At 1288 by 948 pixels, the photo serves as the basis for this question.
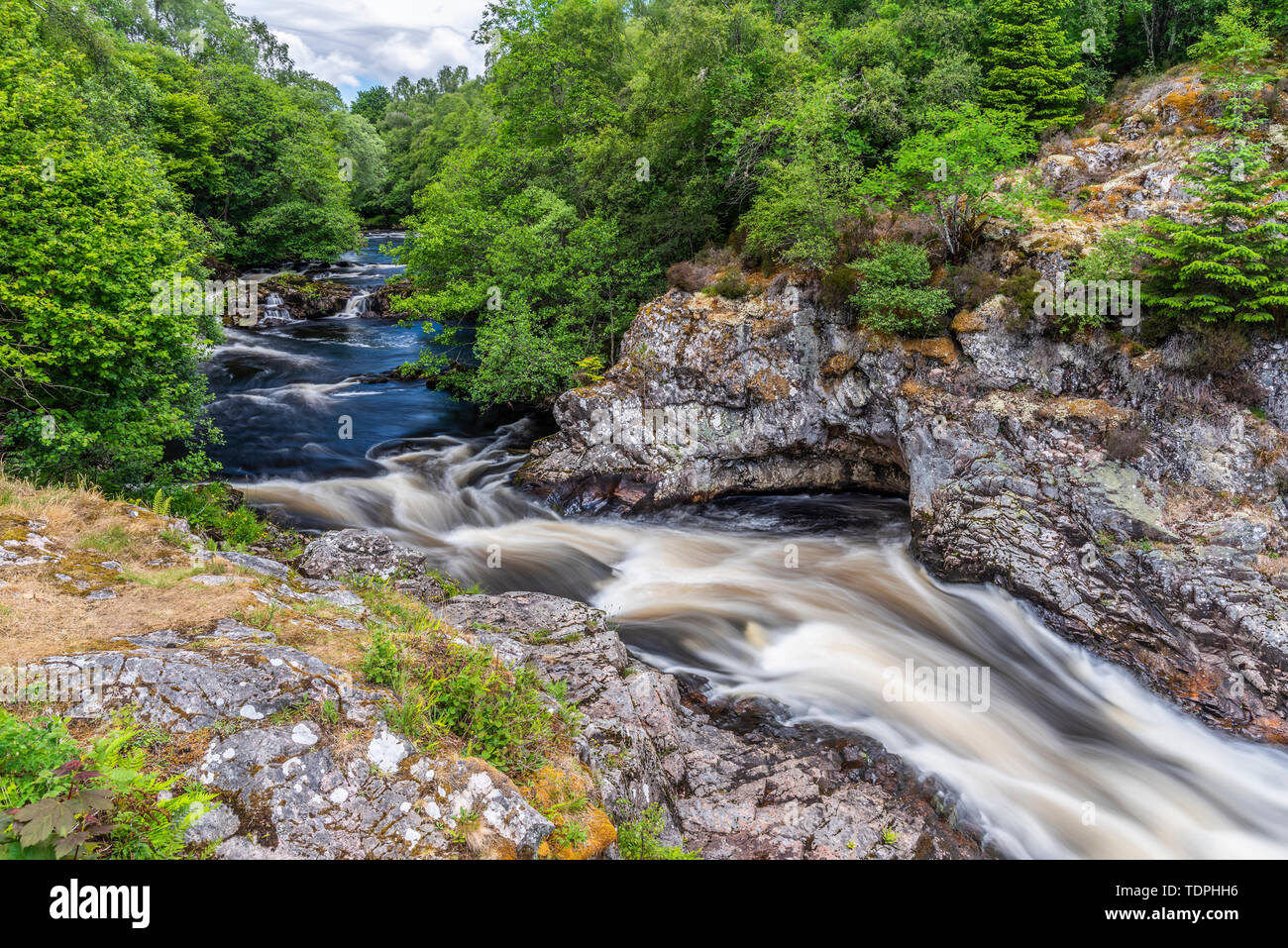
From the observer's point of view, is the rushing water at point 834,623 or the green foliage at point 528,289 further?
the green foliage at point 528,289

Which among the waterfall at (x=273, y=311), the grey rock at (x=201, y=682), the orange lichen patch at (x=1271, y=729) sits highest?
the waterfall at (x=273, y=311)

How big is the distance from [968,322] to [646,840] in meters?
12.5

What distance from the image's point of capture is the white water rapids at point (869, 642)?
8.00 metres

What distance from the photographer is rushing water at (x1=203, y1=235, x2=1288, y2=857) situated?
8.07 meters

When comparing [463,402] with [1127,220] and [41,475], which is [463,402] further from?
[1127,220]

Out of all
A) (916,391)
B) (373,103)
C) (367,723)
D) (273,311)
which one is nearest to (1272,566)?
(916,391)

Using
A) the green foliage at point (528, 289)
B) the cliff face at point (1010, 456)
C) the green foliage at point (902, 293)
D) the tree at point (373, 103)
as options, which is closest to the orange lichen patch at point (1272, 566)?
the cliff face at point (1010, 456)

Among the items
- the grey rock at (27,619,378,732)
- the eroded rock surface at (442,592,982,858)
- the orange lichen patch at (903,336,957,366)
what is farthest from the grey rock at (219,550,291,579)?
the orange lichen patch at (903,336,957,366)

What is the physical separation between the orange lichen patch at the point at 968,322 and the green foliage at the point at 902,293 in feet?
1.08

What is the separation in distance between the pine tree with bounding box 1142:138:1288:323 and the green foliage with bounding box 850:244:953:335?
376 centimetres

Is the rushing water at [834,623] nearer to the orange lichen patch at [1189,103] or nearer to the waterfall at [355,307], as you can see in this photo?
the orange lichen patch at [1189,103]
